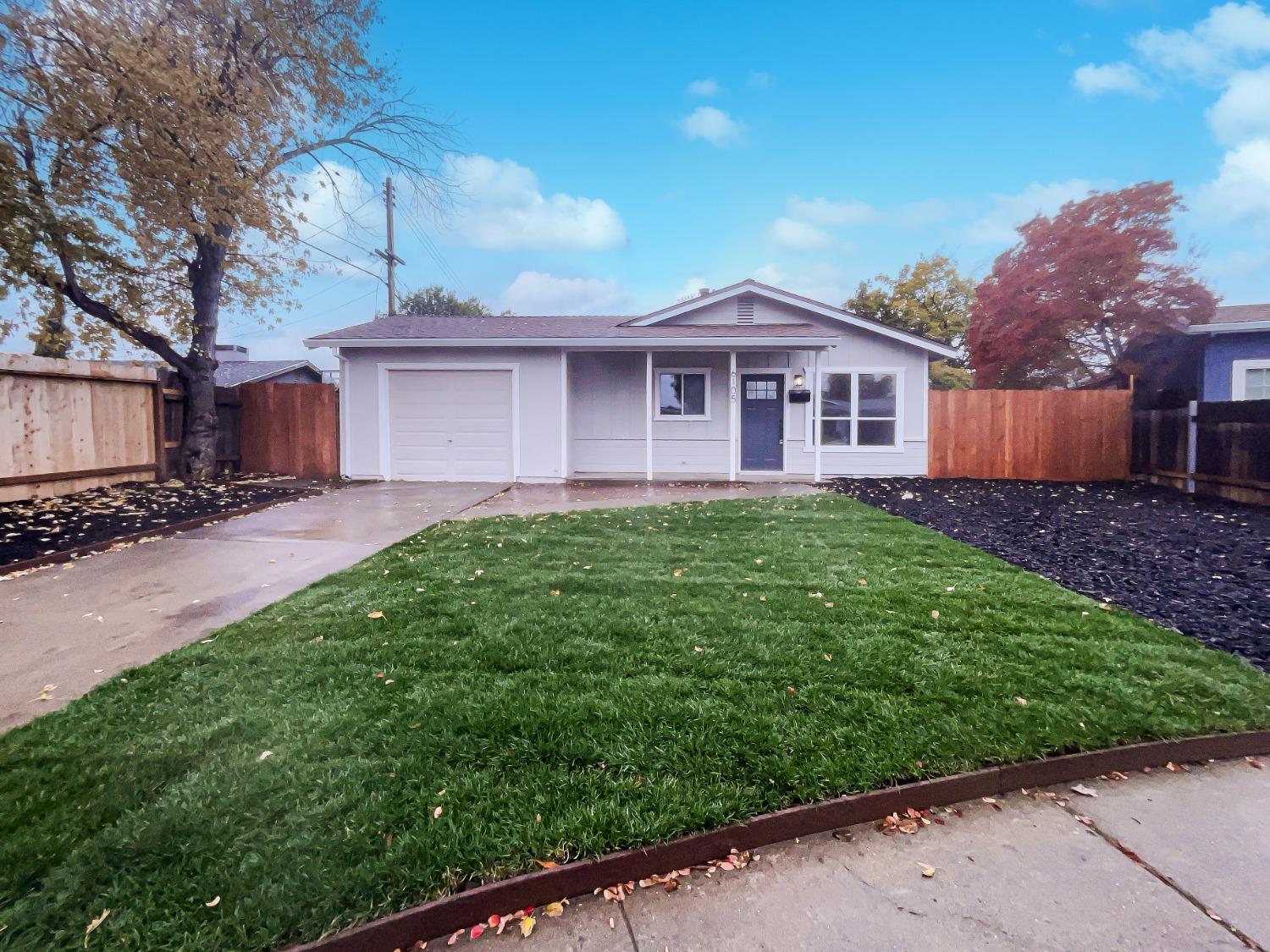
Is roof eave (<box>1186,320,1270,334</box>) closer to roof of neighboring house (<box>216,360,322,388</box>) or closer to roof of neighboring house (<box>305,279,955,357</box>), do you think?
roof of neighboring house (<box>305,279,955,357</box>)

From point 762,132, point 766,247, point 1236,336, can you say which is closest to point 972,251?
point 766,247

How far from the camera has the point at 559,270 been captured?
34.4 meters

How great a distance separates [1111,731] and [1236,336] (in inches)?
597

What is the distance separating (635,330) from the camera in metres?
12.6

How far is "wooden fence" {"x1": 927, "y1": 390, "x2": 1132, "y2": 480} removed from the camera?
41.2 feet

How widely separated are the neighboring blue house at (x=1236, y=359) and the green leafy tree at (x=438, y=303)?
34125mm

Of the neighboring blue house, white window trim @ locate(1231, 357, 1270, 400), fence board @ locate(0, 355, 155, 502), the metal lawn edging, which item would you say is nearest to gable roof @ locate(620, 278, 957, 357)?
the neighboring blue house

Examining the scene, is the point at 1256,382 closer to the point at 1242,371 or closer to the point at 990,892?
the point at 1242,371

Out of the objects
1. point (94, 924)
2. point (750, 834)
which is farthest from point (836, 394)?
point (94, 924)

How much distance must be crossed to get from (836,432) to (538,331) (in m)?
6.40

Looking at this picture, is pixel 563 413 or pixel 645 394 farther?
pixel 645 394

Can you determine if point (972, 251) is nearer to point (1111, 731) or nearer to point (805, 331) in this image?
point (805, 331)

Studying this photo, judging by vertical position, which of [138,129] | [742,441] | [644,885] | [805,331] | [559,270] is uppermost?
Answer: [559,270]

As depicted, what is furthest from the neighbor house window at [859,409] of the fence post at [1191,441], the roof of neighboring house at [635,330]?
the fence post at [1191,441]
